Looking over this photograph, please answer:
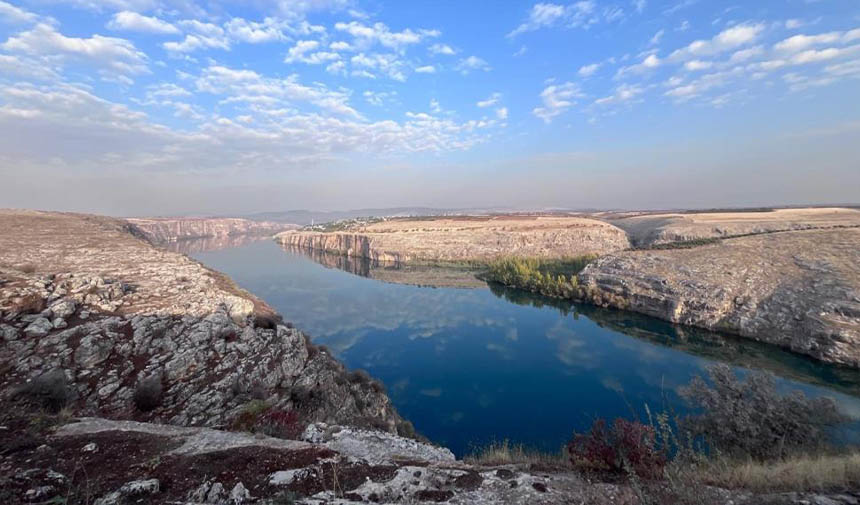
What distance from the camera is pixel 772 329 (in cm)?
2748

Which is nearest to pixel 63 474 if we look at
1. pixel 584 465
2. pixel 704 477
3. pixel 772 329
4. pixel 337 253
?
pixel 584 465

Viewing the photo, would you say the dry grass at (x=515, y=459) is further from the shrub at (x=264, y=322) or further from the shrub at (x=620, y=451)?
the shrub at (x=264, y=322)

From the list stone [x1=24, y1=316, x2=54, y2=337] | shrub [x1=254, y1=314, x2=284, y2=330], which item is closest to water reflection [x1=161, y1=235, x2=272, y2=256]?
shrub [x1=254, y1=314, x2=284, y2=330]

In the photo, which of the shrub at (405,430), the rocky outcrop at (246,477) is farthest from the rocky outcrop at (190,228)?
the rocky outcrop at (246,477)

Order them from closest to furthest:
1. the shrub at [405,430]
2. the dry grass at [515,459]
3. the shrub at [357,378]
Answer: the dry grass at [515,459]
the shrub at [405,430]
the shrub at [357,378]

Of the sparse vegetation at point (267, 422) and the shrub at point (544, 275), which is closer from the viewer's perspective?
the sparse vegetation at point (267, 422)

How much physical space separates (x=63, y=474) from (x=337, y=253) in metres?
98.3

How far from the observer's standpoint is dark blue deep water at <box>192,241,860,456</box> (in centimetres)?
1991

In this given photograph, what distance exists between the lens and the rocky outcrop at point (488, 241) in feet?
242

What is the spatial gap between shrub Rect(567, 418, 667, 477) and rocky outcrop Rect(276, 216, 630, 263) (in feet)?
221

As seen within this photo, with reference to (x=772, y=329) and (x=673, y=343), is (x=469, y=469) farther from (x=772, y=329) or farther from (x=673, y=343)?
(x=772, y=329)

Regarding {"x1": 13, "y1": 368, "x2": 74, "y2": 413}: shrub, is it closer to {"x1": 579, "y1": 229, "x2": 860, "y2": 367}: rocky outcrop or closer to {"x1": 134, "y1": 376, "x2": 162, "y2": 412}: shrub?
{"x1": 134, "y1": 376, "x2": 162, "y2": 412}: shrub

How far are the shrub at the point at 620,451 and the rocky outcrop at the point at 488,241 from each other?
67438 millimetres

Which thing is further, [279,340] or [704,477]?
[279,340]
